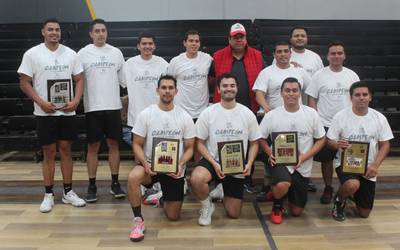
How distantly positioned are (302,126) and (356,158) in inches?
17.9

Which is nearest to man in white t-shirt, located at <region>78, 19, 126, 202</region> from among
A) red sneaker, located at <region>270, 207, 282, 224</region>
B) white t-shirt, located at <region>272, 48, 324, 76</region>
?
red sneaker, located at <region>270, 207, 282, 224</region>

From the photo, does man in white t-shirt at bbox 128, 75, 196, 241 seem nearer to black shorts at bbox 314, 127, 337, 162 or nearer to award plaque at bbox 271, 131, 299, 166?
award plaque at bbox 271, 131, 299, 166

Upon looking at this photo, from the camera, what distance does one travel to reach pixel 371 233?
2.97 m

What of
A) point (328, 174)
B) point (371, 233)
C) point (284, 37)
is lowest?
point (371, 233)

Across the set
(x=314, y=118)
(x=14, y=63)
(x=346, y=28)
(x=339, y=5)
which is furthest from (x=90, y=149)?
(x=339, y=5)

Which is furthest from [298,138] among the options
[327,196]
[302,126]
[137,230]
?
[137,230]

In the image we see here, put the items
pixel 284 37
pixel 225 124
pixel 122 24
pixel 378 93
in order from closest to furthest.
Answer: pixel 225 124 → pixel 378 93 → pixel 284 37 → pixel 122 24

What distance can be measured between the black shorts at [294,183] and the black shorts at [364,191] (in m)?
0.30

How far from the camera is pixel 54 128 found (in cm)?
348

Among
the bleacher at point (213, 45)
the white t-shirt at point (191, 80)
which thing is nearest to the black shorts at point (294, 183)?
the white t-shirt at point (191, 80)

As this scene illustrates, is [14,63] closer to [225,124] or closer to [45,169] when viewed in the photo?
[45,169]

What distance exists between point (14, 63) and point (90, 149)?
3346 mm

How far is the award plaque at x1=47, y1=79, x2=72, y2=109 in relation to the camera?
11.2ft

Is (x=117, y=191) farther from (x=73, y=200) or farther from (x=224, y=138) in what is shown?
(x=224, y=138)
